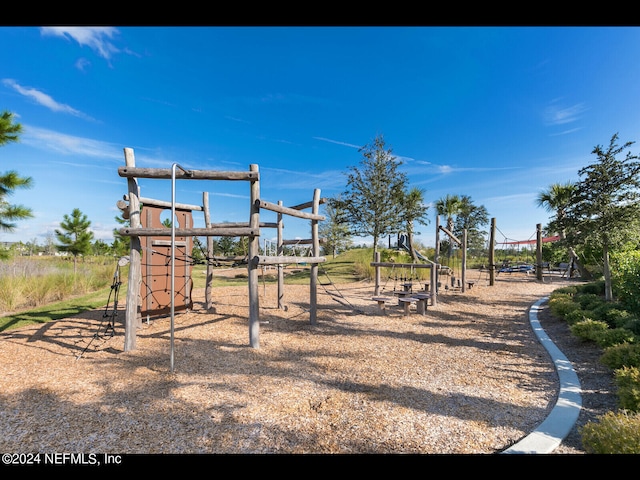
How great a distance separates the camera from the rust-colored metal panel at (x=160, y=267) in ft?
21.9

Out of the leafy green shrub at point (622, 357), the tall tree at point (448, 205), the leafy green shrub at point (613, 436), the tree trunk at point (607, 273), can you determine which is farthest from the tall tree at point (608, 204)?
the tall tree at point (448, 205)

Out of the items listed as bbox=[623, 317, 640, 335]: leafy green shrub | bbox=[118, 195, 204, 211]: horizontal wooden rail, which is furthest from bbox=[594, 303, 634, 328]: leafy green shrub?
bbox=[118, 195, 204, 211]: horizontal wooden rail

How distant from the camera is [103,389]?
11.9 ft

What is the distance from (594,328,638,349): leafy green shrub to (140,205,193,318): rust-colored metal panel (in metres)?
7.77

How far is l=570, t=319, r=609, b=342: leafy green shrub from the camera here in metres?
5.02

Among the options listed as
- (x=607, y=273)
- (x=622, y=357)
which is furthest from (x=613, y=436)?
(x=607, y=273)

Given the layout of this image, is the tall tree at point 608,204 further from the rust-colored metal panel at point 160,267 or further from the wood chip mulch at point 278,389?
the rust-colored metal panel at point 160,267

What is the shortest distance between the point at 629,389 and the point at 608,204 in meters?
6.57

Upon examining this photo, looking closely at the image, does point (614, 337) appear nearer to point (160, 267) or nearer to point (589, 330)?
point (589, 330)

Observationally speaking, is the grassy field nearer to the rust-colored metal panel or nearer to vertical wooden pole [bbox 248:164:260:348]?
the rust-colored metal panel

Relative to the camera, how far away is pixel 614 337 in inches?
183
